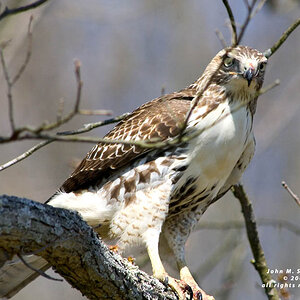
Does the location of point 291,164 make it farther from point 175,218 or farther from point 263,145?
point 175,218

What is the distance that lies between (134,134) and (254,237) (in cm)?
141

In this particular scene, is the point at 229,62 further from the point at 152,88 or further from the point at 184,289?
the point at 152,88

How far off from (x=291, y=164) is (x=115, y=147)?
5.12 meters

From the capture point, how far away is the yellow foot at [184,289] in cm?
508

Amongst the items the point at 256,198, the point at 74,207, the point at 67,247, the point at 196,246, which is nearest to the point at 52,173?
the point at 196,246

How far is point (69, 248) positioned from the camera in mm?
3885

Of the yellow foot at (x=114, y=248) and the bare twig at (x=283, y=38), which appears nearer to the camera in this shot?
the bare twig at (x=283, y=38)

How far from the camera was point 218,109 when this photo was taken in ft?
17.2

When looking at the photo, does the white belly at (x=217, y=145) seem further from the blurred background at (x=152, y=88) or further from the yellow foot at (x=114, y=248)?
the blurred background at (x=152, y=88)

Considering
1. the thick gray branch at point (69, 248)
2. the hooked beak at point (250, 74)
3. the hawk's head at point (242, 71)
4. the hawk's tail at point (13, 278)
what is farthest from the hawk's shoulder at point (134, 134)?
the thick gray branch at point (69, 248)

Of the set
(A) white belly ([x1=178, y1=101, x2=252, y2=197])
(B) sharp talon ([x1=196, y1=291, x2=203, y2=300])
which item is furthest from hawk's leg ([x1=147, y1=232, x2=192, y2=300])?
(A) white belly ([x1=178, y1=101, x2=252, y2=197])

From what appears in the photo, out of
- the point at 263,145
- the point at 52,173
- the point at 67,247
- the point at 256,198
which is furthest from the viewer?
the point at 52,173

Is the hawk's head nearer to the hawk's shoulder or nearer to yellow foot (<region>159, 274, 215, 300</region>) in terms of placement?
the hawk's shoulder

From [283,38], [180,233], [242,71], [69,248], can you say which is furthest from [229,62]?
[69,248]
